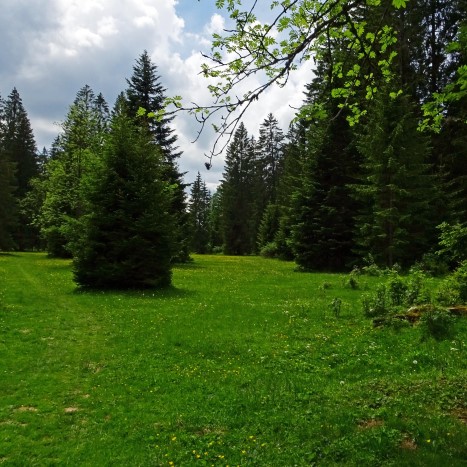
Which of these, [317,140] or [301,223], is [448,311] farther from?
[317,140]

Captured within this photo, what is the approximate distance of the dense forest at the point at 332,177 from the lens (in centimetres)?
1925

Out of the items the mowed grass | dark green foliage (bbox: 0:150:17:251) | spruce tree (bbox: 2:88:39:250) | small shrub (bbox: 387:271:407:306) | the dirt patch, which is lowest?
the dirt patch

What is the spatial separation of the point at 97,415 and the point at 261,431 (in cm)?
272

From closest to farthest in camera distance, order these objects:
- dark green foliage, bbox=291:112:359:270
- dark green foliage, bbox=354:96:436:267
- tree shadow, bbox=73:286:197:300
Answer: tree shadow, bbox=73:286:197:300, dark green foliage, bbox=354:96:436:267, dark green foliage, bbox=291:112:359:270

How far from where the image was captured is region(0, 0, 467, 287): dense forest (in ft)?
63.2

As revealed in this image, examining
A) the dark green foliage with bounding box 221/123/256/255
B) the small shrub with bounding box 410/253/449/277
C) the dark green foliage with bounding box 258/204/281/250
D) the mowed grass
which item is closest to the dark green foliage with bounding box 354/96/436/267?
the small shrub with bounding box 410/253/449/277

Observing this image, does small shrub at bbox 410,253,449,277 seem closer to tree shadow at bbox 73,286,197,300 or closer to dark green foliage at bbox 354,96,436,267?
dark green foliage at bbox 354,96,436,267

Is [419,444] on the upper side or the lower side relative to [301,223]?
lower

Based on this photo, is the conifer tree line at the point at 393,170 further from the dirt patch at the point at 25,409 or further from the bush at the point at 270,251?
the bush at the point at 270,251

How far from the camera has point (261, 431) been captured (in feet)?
20.2

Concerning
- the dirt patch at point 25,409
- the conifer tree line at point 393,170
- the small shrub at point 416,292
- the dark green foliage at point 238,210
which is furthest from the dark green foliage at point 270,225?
the dirt patch at point 25,409

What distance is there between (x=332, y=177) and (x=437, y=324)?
22.0 m

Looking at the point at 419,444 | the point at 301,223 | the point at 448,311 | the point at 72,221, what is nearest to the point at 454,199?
the point at 301,223

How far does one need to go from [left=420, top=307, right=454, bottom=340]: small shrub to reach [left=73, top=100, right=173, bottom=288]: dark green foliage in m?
12.7
